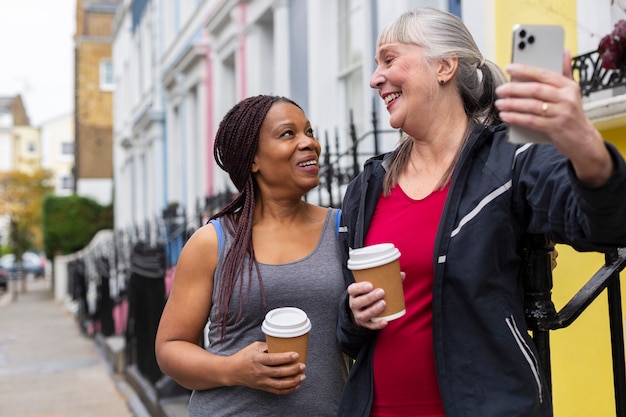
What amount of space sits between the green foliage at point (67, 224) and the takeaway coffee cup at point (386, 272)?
32.0 meters

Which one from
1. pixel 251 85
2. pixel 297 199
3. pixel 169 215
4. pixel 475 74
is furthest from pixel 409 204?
pixel 169 215

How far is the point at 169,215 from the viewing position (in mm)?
10797

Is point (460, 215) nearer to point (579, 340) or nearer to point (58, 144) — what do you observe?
point (579, 340)

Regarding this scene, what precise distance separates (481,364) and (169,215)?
9404mm

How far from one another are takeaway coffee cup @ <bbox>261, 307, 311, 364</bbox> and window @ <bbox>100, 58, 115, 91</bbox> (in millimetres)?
37171

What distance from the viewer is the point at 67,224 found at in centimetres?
3228

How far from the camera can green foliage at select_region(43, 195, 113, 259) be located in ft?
105

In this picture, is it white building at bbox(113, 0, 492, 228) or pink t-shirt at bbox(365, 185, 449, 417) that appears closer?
pink t-shirt at bbox(365, 185, 449, 417)

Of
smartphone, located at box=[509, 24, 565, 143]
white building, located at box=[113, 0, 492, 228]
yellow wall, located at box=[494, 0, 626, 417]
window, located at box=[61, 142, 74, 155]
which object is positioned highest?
window, located at box=[61, 142, 74, 155]

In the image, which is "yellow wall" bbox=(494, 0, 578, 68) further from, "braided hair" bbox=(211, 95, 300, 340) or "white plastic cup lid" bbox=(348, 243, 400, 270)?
"white plastic cup lid" bbox=(348, 243, 400, 270)

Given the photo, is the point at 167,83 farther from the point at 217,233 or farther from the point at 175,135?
the point at 217,233

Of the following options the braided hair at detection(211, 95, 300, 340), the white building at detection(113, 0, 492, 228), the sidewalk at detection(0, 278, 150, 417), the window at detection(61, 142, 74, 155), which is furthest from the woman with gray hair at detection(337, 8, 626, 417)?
the window at detection(61, 142, 74, 155)

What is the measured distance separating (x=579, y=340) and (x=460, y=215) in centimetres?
279

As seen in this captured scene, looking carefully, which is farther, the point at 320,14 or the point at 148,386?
the point at 320,14
